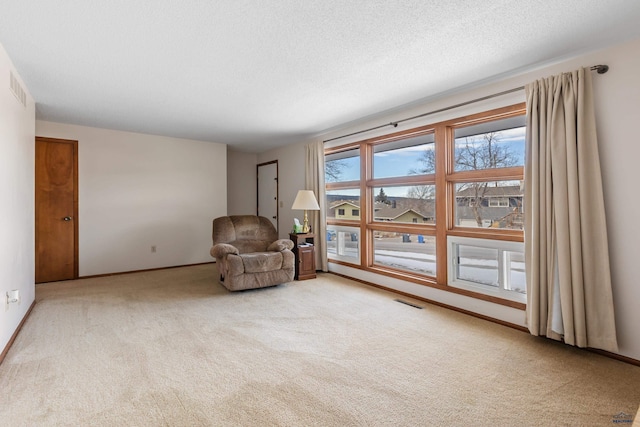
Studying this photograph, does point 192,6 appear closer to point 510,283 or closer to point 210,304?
point 210,304

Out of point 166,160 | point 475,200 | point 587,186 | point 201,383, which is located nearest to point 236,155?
point 166,160

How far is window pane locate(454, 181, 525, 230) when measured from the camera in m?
3.01

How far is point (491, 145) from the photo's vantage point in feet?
10.6

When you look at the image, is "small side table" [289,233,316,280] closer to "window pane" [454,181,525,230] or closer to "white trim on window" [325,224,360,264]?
"white trim on window" [325,224,360,264]

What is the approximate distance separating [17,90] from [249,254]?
9.38 ft

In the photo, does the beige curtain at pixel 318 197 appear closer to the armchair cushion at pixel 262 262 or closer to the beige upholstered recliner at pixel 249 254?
the beige upholstered recliner at pixel 249 254

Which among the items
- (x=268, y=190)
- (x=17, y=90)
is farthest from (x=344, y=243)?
(x=17, y=90)

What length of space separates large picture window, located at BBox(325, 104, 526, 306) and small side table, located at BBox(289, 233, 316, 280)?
58 cm

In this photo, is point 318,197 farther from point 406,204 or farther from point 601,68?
point 601,68

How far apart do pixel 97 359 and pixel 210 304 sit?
1.36 m

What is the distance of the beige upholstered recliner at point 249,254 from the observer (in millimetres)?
4031

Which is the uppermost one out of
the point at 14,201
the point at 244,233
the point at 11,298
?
the point at 14,201

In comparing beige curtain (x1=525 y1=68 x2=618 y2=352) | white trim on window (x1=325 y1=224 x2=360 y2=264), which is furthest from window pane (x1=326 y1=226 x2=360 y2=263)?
beige curtain (x1=525 y1=68 x2=618 y2=352)

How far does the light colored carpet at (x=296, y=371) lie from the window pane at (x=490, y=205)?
0.99m
